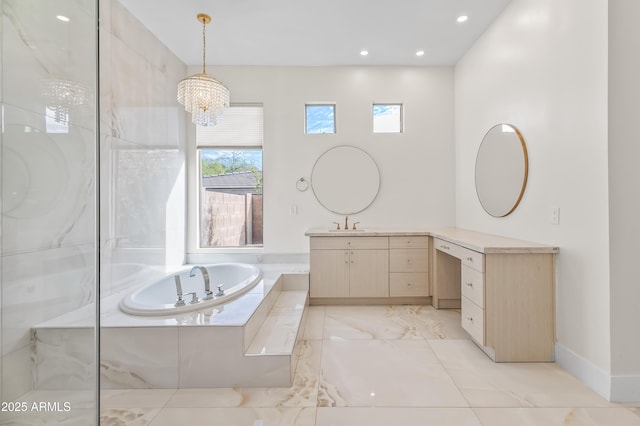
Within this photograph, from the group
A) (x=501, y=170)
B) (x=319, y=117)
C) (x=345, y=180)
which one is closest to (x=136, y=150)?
(x=319, y=117)

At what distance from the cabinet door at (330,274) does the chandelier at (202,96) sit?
1745 millimetres

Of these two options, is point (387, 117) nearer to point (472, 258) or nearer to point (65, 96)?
point (472, 258)

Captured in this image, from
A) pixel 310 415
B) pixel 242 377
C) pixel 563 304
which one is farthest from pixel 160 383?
pixel 563 304

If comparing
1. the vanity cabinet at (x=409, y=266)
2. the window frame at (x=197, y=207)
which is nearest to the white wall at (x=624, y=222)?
the vanity cabinet at (x=409, y=266)

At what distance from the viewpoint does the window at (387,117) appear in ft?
12.2

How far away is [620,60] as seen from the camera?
161 cm

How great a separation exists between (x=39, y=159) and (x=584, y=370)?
119 inches

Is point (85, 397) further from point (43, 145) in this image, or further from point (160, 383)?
point (43, 145)

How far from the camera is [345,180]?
12.0ft

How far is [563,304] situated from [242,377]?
2.15 metres

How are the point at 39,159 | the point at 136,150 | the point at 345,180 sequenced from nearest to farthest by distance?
the point at 39,159
the point at 136,150
the point at 345,180

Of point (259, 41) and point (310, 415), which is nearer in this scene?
point (310, 415)

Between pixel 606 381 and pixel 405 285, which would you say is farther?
pixel 405 285

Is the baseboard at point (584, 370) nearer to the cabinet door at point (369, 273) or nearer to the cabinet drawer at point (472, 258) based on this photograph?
the cabinet drawer at point (472, 258)
